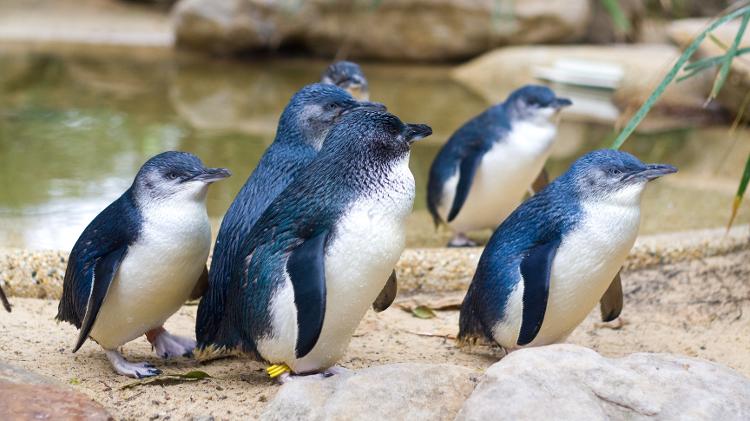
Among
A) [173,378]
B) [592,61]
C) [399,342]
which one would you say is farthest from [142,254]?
[592,61]

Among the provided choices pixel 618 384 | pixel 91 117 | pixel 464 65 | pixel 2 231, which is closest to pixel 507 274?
pixel 618 384

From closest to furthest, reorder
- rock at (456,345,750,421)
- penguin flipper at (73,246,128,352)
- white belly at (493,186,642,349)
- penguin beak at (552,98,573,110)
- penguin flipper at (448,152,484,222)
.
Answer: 1. rock at (456,345,750,421)
2. penguin flipper at (73,246,128,352)
3. white belly at (493,186,642,349)
4. penguin flipper at (448,152,484,222)
5. penguin beak at (552,98,573,110)

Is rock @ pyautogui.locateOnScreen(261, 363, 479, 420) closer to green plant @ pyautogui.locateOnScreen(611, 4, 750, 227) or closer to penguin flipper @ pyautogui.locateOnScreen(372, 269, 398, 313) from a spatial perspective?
penguin flipper @ pyautogui.locateOnScreen(372, 269, 398, 313)

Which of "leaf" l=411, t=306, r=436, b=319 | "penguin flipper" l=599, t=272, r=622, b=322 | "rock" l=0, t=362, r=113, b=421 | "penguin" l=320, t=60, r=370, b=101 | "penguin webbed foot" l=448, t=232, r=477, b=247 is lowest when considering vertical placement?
"leaf" l=411, t=306, r=436, b=319

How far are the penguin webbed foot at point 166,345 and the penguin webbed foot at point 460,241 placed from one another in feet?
7.39

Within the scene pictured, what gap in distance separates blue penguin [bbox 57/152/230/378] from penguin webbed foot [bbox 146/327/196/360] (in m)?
0.20

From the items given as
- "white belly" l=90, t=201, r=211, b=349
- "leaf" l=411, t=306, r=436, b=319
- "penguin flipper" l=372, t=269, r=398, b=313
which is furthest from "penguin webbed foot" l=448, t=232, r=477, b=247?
"white belly" l=90, t=201, r=211, b=349

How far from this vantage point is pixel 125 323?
3564 millimetres

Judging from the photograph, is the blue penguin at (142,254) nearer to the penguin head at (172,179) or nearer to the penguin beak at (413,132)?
the penguin head at (172,179)

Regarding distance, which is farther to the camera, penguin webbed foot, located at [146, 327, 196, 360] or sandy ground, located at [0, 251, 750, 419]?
penguin webbed foot, located at [146, 327, 196, 360]

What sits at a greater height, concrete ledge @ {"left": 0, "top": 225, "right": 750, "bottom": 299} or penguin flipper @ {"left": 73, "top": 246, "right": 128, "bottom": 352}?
Result: penguin flipper @ {"left": 73, "top": 246, "right": 128, "bottom": 352}

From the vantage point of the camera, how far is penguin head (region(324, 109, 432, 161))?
326 cm

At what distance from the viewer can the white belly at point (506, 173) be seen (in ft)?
18.5

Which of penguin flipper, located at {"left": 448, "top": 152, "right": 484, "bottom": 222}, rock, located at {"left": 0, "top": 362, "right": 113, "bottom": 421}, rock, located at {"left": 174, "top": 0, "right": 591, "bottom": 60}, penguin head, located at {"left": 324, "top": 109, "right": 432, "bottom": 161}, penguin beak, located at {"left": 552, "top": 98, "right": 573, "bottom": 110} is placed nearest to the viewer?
rock, located at {"left": 0, "top": 362, "right": 113, "bottom": 421}
